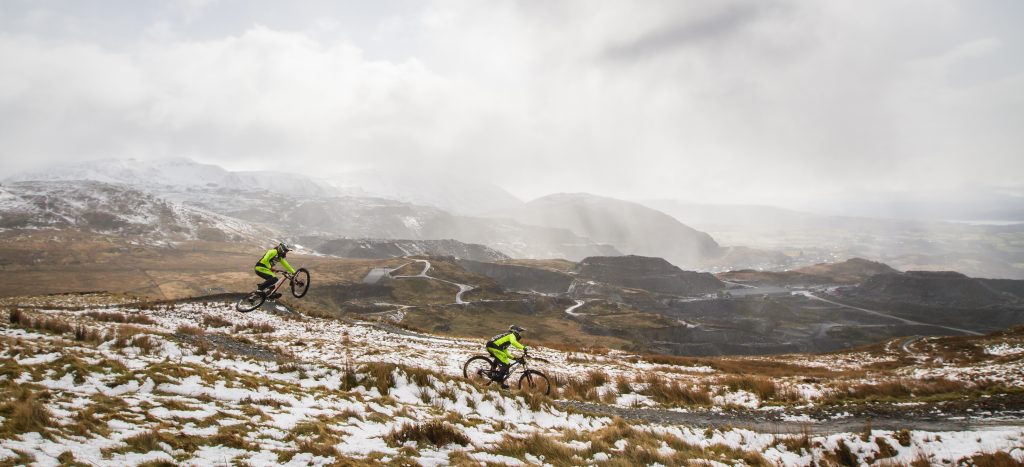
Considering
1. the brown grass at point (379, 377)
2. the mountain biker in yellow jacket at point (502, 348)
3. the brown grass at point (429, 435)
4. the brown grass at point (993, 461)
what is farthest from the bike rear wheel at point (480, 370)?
the brown grass at point (993, 461)

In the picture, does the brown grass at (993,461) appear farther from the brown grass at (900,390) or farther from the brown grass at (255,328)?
the brown grass at (255,328)

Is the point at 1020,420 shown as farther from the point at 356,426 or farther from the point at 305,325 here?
the point at 305,325

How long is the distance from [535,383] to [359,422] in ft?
32.7

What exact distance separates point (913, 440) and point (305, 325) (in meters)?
34.5

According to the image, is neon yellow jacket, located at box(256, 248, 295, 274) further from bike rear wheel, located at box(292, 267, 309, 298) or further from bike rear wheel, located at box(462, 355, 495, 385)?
bike rear wheel, located at box(462, 355, 495, 385)

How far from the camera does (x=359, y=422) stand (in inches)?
399

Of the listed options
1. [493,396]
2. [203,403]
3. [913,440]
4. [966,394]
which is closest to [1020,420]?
[966,394]

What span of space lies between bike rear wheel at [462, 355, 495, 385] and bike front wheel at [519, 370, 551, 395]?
1317 mm

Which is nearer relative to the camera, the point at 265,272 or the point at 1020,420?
the point at 1020,420

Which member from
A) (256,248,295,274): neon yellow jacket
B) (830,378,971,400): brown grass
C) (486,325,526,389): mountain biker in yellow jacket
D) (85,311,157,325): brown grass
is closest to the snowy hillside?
(830,378,971,400): brown grass

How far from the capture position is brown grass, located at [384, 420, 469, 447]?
9047 millimetres

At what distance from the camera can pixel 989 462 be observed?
8.48m

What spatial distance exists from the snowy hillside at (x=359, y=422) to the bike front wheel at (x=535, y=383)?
90cm

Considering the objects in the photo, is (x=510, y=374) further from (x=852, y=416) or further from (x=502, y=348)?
(x=852, y=416)
